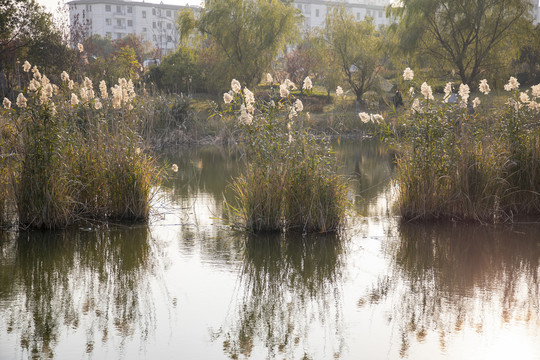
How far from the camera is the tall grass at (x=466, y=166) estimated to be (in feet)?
27.7

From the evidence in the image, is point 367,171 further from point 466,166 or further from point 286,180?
point 286,180

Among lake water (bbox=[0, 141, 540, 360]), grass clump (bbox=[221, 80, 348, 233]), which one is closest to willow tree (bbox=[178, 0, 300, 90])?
lake water (bbox=[0, 141, 540, 360])

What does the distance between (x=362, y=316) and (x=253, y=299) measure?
3.43 feet

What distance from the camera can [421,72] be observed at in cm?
2878

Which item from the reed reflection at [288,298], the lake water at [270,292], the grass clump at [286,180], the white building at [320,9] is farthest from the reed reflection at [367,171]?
the white building at [320,9]

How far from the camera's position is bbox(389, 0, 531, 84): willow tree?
2633 centimetres

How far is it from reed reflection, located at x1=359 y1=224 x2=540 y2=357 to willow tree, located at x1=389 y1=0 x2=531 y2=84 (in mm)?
19997

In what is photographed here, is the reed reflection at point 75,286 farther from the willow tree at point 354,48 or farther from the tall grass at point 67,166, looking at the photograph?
the willow tree at point 354,48

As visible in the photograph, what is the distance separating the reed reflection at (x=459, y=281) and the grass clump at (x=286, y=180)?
0.99 metres

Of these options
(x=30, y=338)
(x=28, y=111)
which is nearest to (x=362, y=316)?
(x=30, y=338)

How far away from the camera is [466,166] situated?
8.37 m

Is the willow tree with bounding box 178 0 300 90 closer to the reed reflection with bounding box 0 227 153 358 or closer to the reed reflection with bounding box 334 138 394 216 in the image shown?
the reed reflection with bounding box 334 138 394 216

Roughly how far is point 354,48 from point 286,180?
2524 centimetres

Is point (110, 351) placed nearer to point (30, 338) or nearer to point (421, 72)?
point (30, 338)
